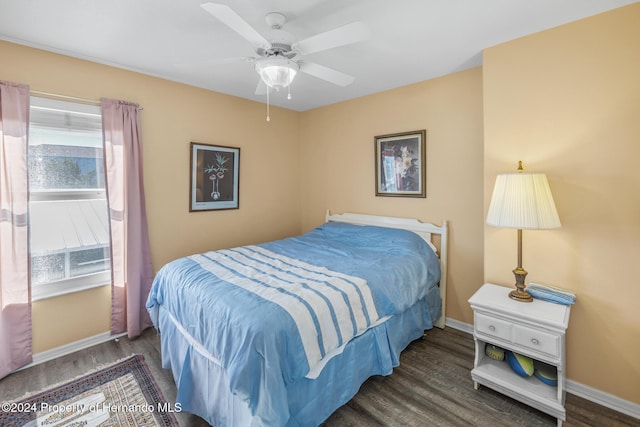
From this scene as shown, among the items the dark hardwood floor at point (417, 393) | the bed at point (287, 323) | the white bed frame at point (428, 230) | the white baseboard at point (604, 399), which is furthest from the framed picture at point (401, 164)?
the white baseboard at point (604, 399)

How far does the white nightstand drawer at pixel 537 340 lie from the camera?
1.71 meters

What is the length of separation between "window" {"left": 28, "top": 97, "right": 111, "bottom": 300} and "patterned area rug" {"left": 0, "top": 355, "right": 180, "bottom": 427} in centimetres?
84

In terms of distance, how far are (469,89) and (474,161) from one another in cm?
69

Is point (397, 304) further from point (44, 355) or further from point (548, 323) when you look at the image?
point (44, 355)

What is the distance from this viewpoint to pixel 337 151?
392 centimetres

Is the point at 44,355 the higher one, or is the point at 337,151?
the point at 337,151

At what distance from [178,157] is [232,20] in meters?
2.10

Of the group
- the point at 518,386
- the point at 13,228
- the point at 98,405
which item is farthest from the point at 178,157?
the point at 518,386

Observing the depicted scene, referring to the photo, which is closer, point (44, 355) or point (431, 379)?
point (431, 379)

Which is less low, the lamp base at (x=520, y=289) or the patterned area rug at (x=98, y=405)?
the lamp base at (x=520, y=289)

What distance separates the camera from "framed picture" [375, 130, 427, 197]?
308 cm

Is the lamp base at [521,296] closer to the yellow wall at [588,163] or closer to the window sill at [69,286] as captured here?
the yellow wall at [588,163]

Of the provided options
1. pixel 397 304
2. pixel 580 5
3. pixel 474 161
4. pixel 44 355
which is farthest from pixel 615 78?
pixel 44 355

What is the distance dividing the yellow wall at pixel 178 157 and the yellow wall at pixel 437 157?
2.81 ft
